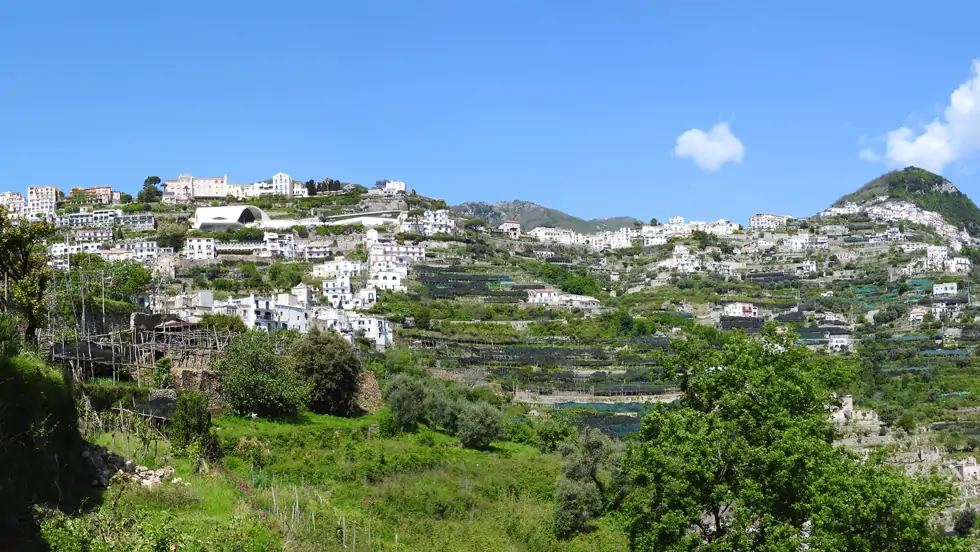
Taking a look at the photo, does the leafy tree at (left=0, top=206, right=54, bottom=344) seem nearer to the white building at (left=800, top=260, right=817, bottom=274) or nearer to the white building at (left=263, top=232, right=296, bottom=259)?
the white building at (left=263, top=232, right=296, bottom=259)

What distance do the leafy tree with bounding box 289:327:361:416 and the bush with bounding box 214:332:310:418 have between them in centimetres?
98

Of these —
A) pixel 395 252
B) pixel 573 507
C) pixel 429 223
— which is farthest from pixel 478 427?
pixel 429 223

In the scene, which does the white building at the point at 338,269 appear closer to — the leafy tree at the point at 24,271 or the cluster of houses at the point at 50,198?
the cluster of houses at the point at 50,198

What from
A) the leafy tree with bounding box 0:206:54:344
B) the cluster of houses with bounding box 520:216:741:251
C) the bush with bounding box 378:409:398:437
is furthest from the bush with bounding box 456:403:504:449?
the cluster of houses with bounding box 520:216:741:251

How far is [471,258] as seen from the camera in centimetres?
10281

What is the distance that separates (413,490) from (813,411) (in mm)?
12171

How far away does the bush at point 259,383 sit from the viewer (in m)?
28.8

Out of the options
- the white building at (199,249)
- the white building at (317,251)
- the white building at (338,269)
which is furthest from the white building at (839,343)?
the white building at (199,249)

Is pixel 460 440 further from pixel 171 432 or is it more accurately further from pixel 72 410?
pixel 72 410

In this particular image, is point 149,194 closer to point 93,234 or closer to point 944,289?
point 93,234

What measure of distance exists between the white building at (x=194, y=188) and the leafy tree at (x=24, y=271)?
102528 millimetres

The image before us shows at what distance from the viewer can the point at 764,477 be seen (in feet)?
54.1

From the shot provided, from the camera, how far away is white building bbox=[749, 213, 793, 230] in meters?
159

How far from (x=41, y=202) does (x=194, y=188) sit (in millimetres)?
20098
